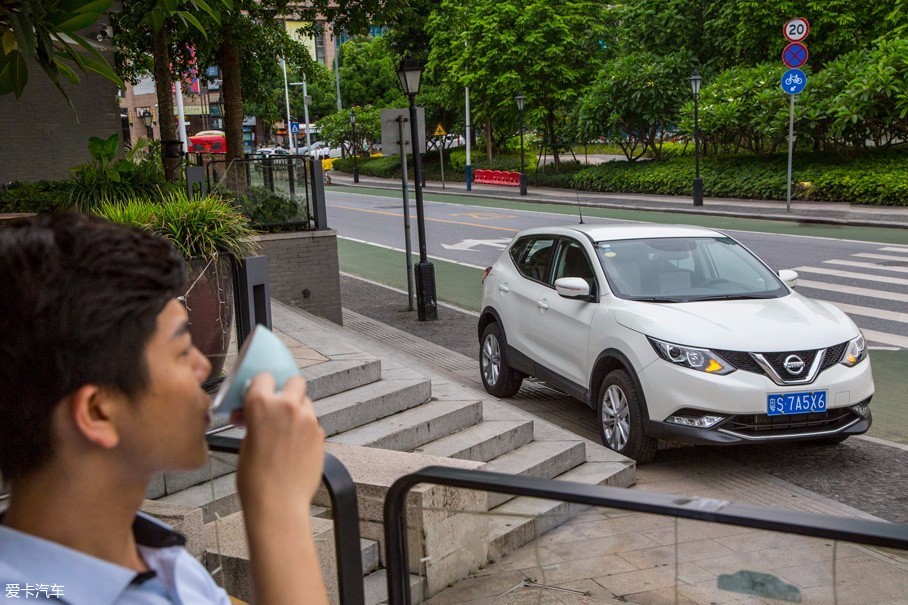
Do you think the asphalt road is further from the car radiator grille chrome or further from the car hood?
the car hood

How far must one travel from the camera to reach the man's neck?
1.24m

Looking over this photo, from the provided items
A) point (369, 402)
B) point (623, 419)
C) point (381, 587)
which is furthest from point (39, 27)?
point (623, 419)

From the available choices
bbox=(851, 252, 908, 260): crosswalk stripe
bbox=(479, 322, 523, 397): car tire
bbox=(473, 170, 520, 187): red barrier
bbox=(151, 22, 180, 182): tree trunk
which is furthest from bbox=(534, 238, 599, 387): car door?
bbox=(473, 170, 520, 187): red barrier

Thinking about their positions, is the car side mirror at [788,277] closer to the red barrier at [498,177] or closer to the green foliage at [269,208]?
the green foliage at [269,208]

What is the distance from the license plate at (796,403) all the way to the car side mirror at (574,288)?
1803 millimetres

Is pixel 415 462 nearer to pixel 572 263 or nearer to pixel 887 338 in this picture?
pixel 572 263

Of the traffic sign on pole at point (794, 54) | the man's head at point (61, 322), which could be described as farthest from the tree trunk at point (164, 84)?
the traffic sign on pole at point (794, 54)

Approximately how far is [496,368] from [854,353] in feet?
11.7

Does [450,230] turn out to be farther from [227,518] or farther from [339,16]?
[227,518]

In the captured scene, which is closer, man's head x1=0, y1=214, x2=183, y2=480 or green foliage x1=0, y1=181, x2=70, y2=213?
man's head x1=0, y1=214, x2=183, y2=480

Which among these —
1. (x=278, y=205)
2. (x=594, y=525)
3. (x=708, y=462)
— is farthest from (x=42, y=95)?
(x=594, y=525)

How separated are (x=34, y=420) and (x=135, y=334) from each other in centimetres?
15

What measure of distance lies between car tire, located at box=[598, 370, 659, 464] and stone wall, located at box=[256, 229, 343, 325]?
666 centimetres

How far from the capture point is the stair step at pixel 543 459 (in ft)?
23.4
